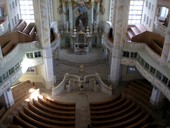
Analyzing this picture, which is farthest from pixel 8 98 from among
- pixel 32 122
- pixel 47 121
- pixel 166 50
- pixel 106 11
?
pixel 106 11

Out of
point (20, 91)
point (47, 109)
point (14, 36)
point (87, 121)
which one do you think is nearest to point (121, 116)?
point (87, 121)

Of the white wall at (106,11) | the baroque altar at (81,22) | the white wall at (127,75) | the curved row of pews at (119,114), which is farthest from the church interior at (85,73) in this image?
Result: the white wall at (106,11)

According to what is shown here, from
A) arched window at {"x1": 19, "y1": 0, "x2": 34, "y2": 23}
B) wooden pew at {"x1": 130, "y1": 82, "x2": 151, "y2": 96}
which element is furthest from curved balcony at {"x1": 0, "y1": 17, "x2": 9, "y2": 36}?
wooden pew at {"x1": 130, "y1": 82, "x2": 151, "y2": 96}

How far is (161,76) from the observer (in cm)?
1852

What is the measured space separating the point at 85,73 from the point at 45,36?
7.49 m

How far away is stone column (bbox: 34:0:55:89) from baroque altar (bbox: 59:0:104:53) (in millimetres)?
8063

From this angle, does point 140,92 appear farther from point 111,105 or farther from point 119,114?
point 119,114

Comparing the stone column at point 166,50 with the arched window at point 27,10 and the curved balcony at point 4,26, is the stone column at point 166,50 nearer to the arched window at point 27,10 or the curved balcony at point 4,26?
the curved balcony at point 4,26

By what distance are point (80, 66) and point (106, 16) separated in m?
8.91

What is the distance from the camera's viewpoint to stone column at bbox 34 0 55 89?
20.3 metres

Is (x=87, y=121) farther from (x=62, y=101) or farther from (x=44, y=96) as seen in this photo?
(x=44, y=96)

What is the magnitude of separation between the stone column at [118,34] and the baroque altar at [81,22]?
7576 mm

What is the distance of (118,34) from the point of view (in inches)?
867

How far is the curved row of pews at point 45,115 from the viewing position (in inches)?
733
